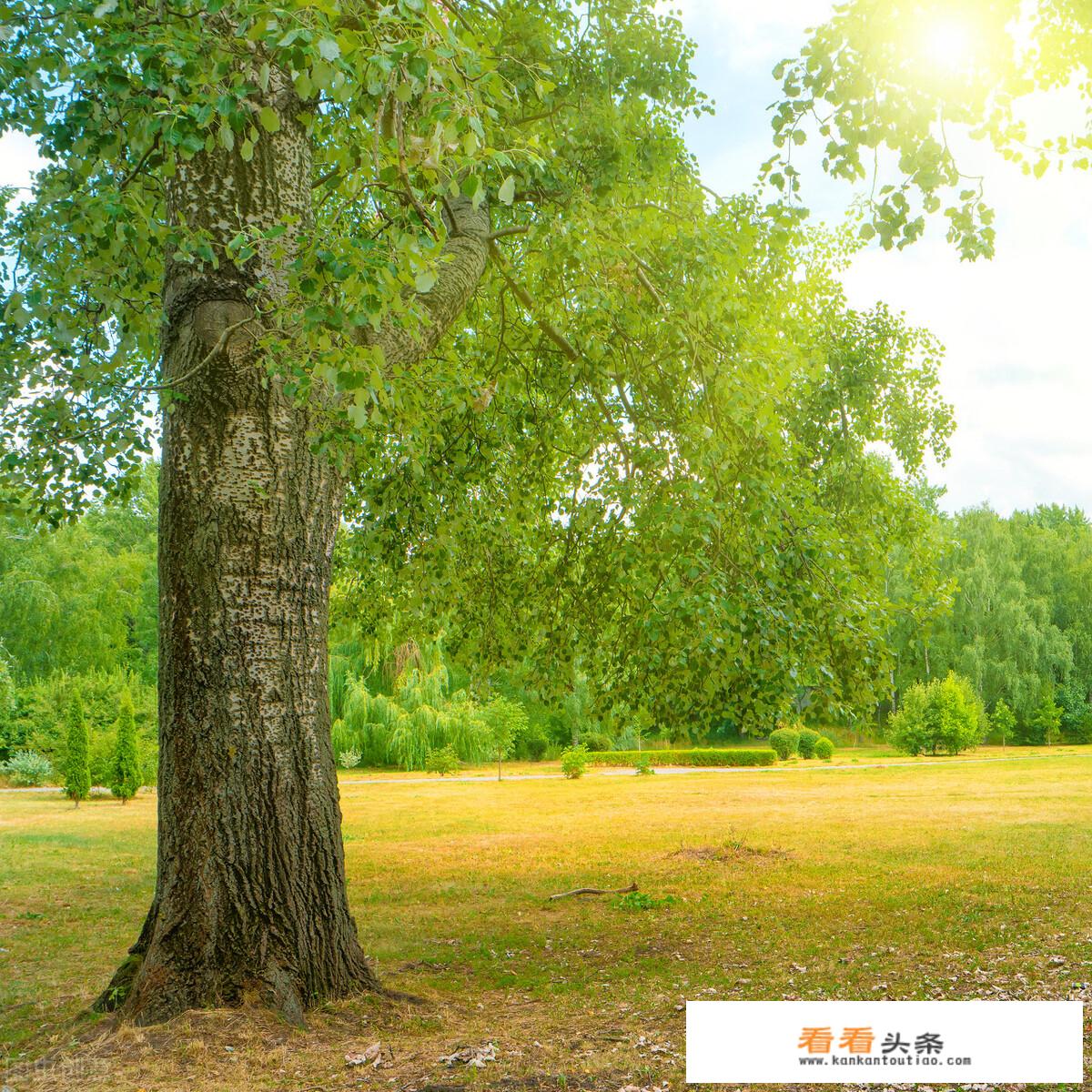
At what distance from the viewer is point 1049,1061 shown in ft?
13.4

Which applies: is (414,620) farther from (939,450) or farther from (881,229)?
(939,450)

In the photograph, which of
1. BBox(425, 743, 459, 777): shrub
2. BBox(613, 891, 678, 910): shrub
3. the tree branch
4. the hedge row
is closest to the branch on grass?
BBox(613, 891, 678, 910): shrub

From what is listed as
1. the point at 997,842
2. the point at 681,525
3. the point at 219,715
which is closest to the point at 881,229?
the point at 681,525

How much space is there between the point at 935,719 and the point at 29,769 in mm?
28694

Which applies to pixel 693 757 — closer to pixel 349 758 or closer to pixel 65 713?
pixel 349 758

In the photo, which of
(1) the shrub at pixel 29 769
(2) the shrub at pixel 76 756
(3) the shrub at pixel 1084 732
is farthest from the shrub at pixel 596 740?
(3) the shrub at pixel 1084 732

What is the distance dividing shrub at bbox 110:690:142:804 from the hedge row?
14706mm

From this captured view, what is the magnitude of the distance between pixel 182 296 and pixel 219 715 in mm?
2391

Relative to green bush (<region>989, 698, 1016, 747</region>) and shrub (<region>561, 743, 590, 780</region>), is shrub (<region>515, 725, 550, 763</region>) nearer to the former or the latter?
shrub (<region>561, 743, 590, 780</region>)

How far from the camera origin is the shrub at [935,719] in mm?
32844

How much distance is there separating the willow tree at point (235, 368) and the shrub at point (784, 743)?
29968 mm

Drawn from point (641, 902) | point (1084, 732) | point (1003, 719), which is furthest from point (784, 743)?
point (641, 902)

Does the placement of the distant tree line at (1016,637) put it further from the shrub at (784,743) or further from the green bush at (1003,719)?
the shrub at (784,743)

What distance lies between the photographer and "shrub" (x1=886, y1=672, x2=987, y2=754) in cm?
3284
